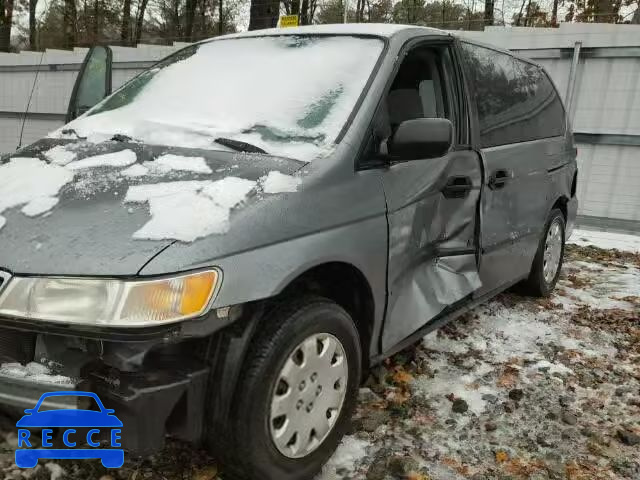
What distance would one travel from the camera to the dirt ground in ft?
7.66

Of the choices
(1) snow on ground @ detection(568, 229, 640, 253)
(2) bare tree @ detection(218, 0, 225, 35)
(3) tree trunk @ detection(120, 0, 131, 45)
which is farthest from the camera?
(3) tree trunk @ detection(120, 0, 131, 45)

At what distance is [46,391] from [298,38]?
2092 mm

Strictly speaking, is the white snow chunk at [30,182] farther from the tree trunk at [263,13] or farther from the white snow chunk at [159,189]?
the tree trunk at [263,13]

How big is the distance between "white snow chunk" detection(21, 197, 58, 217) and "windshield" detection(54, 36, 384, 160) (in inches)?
23.2

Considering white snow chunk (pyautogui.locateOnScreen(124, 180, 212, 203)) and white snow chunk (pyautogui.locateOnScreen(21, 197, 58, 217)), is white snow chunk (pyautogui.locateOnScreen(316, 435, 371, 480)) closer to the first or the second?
white snow chunk (pyautogui.locateOnScreen(124, 180, 212, 203))

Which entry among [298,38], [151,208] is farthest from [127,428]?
[298,38]

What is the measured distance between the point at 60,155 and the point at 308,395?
144 centimetres

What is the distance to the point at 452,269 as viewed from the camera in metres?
2.99

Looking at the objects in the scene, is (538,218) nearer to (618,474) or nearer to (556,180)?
(556,180)

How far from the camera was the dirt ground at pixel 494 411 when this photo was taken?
233 centimetres

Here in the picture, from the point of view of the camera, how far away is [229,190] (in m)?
1.98

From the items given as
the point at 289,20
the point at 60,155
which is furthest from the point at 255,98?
the point at 289,20

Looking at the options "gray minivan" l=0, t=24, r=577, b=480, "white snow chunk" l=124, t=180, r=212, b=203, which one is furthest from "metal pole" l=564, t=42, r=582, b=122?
"white snow chunk" l=124, t=180, r=212, b=203

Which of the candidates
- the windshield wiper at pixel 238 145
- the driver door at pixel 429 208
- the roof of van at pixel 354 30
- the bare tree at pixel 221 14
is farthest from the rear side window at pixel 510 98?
the bare tree at pixel 221 14
